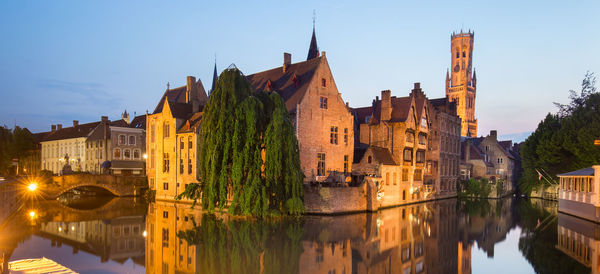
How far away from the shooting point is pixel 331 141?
128 ft

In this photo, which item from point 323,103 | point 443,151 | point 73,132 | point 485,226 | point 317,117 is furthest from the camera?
point 73,132

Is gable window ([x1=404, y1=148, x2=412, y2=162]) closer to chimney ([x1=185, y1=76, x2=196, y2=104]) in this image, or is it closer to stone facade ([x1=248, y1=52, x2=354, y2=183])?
stone facade ([x1=248, y1=52, x2=354, y2=183])

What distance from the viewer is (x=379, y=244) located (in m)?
22.6

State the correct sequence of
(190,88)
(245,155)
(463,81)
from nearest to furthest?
(245,155) → (190,88) → (463,81)

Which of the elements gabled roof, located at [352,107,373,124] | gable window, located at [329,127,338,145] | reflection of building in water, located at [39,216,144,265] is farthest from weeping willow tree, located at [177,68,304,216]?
gabled roof, located at [352,107,373,124]

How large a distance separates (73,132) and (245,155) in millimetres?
55972

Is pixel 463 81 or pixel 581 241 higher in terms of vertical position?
pixel 463 81

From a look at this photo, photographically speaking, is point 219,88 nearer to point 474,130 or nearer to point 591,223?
point 591,223

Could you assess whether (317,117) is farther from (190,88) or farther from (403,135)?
(190,88)

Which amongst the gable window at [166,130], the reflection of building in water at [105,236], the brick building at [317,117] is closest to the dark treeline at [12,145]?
the gable window at [166,130]

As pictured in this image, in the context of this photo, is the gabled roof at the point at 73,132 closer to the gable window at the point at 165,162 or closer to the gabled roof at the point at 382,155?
the gable window at the point at 165,162

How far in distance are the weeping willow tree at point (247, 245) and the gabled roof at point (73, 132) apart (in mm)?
47251

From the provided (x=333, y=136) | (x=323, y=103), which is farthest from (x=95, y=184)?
(x=323, y=103)

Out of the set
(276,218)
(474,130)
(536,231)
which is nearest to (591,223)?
(536,231)
